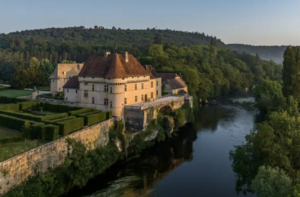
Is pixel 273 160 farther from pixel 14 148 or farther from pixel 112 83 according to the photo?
pixel 112 83

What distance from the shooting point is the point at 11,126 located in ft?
92.7

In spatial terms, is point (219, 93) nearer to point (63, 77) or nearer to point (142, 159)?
point (63, 77)

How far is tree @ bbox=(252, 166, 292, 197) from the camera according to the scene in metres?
16.4

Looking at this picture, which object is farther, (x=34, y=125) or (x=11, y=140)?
(x=34, y=125)

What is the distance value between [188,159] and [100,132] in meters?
10.4

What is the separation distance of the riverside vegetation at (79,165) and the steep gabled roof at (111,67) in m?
6.42

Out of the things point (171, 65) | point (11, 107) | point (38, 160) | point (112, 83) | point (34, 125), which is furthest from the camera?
point (171, 65)

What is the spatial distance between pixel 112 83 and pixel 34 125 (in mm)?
11505

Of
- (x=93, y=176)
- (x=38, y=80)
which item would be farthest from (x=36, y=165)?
(x=38, y=80)

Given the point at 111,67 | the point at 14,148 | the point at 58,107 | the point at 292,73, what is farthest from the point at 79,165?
the point at 292,73

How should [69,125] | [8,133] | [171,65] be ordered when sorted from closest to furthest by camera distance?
[69,125], [8,133], [171,65]

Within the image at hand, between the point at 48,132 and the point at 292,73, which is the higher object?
the point at 292,73

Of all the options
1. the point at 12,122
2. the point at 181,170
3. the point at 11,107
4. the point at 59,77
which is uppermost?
the point at 59,77

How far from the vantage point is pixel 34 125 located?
25.5 metres
